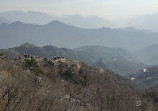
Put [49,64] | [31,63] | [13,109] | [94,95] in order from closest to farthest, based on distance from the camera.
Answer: [13,109] → [94,95] → [31,63] → [49,64]

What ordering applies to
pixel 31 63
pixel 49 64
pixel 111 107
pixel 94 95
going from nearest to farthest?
pixel 111 107
pixel 94 95
pixel 31 63
pixel 49 64

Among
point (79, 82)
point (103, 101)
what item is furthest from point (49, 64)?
point (103, 101)

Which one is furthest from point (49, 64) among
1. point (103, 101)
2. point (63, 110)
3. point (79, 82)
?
point (63, 110)

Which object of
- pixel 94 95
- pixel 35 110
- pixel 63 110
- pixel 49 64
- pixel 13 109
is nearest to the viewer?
pixel 13 109

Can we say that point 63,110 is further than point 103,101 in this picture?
No

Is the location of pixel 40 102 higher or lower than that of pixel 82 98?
higher

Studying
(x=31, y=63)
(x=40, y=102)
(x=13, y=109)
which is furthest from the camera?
(x=31, y=63)

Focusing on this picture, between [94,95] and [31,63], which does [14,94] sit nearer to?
[94,95]

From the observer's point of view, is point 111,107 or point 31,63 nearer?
point 111,107

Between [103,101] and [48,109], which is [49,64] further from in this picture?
[48,109]
